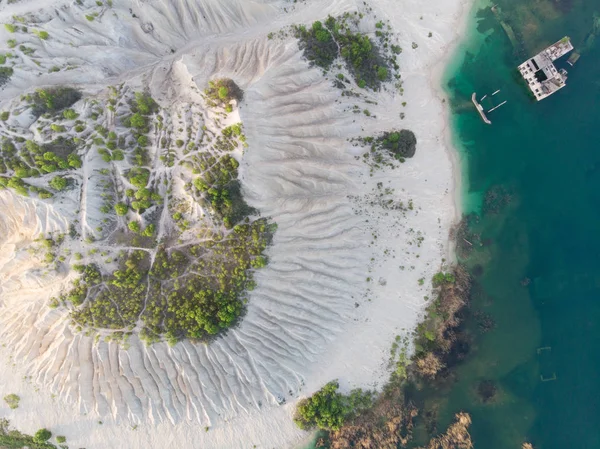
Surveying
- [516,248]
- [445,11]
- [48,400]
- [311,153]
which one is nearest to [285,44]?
[311,153]

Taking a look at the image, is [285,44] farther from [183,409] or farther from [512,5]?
[183,409]

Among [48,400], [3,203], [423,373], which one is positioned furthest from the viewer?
[423,373]

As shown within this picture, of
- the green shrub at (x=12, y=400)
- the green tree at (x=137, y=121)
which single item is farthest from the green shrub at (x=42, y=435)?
the green tree at (x=137, y=121)

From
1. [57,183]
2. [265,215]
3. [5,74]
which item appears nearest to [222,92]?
[265,215]

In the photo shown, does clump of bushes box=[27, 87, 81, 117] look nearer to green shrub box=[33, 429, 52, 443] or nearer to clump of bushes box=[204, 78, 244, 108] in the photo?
clump of bushes box=[204, 78, 244, 108]

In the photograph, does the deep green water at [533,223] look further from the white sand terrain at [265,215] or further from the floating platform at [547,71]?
the white sand terrain at [265,215]

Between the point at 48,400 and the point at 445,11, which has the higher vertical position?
the point at 445,11

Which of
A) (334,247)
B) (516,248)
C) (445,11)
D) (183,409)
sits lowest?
(516,248)

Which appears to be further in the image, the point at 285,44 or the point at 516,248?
the point at 516,248

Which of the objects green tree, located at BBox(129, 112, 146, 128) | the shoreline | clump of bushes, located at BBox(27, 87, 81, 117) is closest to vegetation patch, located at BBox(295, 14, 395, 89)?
the shoreline
